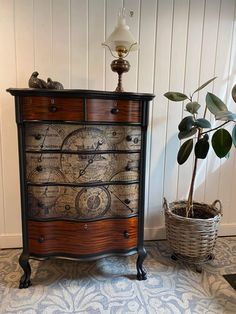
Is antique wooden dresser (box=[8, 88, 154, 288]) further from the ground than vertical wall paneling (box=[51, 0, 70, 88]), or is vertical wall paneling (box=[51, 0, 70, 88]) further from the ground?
vertical wall paneling (box=[51, 0, 70, 88])

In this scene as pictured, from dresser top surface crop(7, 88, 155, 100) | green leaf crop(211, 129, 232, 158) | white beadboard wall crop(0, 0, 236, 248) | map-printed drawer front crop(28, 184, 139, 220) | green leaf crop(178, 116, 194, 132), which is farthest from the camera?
white beadboard wall crop(0, 0, 236, 248)

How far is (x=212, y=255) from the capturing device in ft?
6.59

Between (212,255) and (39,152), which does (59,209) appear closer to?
(39,152)

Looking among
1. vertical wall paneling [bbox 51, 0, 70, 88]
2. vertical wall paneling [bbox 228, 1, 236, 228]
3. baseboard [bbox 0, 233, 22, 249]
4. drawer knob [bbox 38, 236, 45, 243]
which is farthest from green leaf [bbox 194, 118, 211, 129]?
baseboard [bbox 0, 233, 22, 249]

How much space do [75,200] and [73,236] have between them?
0.73ft

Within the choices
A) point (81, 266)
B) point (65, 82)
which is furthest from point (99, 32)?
point (81, 266)

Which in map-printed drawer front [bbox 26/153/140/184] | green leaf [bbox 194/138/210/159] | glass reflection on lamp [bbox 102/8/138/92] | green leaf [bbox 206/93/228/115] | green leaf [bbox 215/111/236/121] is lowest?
map-printed drawer front [bbox 26/153/140/184]

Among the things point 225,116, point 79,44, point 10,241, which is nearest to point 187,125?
point 225,116

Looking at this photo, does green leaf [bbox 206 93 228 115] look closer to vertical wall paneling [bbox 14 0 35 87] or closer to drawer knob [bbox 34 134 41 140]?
drawer knob [bbox 34 134 41 140]

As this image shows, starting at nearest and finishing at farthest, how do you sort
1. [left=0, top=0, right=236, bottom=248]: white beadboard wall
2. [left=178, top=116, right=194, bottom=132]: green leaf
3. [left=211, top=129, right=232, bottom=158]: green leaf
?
[left=211, top=129, right=232, bottom=158]: green leaf < [left=178, top=116, right=194, bottom=132]: green leaf < [left=0, top=0, right=236, bottom=248]: white beadboard wall

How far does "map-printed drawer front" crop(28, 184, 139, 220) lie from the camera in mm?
1544

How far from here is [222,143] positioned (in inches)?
65.6

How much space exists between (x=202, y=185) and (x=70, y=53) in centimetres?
151

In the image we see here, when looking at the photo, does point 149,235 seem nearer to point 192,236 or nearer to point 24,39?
point 192,236
